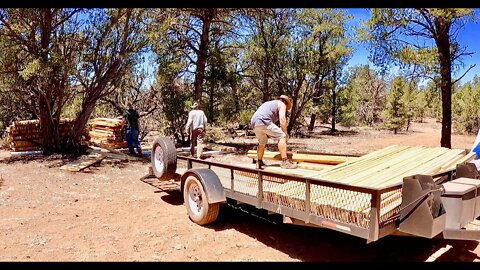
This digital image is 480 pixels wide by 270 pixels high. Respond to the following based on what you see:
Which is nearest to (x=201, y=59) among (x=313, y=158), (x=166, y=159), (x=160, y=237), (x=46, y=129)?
(x=46, y=129)

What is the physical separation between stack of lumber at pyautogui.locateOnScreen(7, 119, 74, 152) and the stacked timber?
463 inches

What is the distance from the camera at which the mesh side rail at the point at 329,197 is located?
3.83 metres

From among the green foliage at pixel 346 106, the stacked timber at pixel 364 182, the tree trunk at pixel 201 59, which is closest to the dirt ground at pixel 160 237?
the stacked timber at pixel 364 182

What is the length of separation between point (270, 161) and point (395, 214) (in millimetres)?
3410

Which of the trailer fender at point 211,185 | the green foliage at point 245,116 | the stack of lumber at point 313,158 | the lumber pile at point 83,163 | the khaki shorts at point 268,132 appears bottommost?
the lumber pile at point 83,163

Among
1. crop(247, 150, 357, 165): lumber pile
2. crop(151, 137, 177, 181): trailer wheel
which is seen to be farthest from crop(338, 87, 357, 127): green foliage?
crop(151, 137, 177, 181): trailer wheel

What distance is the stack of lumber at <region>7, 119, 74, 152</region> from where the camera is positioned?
1453 cm

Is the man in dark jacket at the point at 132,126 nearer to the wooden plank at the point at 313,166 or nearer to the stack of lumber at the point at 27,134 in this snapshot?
the stack of lumber at the point at 27,134

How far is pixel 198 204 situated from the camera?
6.27 meters

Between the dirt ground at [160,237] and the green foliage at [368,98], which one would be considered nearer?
the dirt ground at [160,237]

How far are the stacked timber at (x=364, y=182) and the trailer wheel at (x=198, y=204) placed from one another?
117cm

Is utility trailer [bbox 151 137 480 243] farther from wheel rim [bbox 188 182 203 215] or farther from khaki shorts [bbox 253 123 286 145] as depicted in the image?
khaki shorts [bbox 253 123 286 145]

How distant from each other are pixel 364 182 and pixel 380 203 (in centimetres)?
55

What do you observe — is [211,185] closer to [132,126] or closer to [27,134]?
[132,126]
